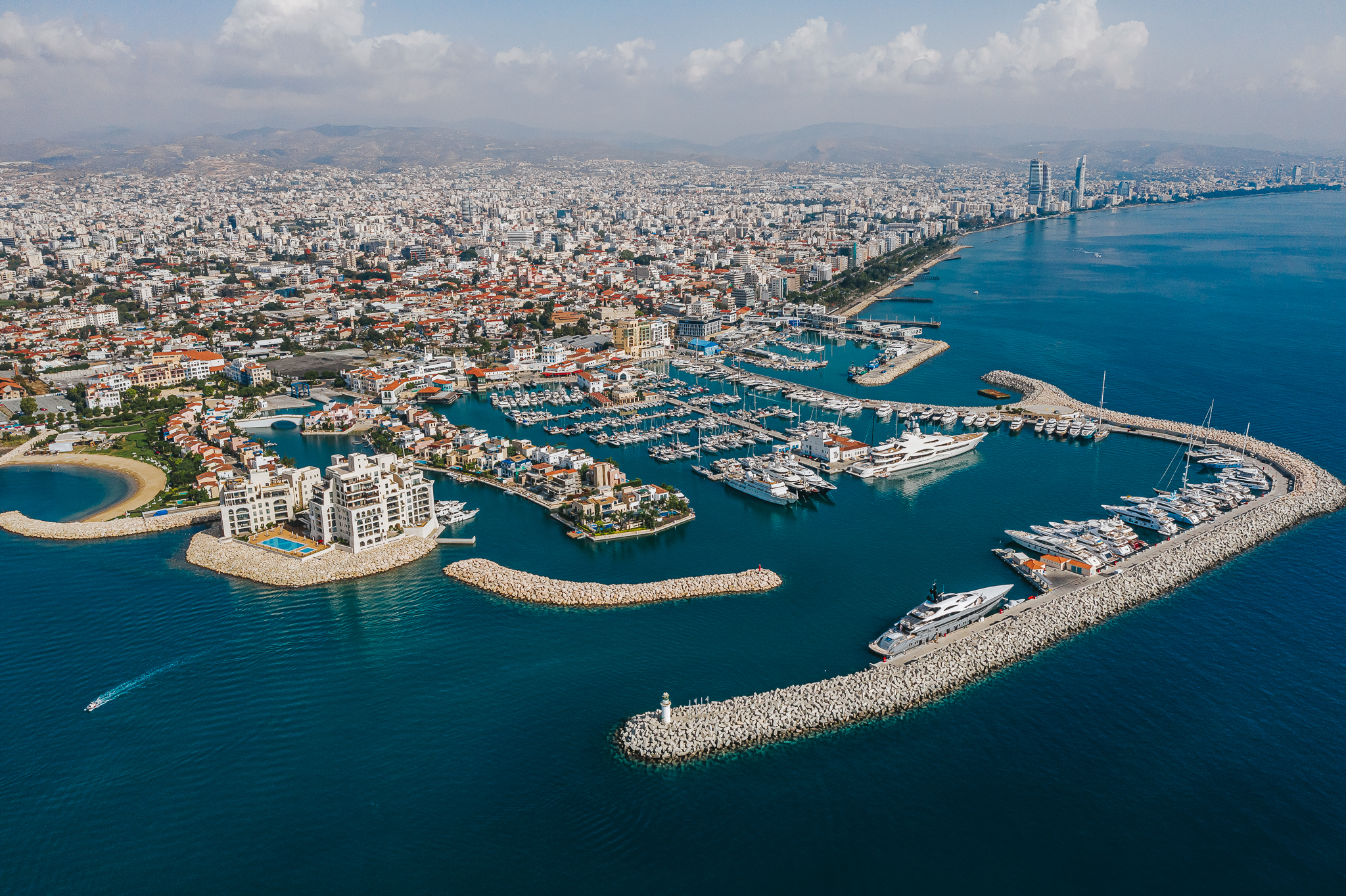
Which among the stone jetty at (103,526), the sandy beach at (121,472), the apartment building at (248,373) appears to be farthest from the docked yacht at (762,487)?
the apartment building at (248,373)

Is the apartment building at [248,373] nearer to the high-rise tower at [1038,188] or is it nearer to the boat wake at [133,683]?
the boat wake at [133,683]

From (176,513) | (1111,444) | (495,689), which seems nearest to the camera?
(495,689)

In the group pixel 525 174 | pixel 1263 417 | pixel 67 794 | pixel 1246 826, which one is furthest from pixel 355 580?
pixel 525 174

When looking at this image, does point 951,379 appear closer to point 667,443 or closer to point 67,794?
point 667,443

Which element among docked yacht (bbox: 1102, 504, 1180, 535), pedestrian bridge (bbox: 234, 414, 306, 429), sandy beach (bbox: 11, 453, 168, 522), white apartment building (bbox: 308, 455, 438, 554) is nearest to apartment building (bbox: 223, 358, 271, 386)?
pedestrian bridge (bbox: 234, 414, 306, 429)

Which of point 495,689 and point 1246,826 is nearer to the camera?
point 1246,826

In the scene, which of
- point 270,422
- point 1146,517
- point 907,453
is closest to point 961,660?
point 1146,517

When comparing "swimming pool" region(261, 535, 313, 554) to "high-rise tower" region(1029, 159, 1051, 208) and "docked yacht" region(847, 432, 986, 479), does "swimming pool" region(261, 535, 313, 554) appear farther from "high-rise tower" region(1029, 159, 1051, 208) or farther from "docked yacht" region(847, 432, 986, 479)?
"high-rise tower" region(1029, 159, 1051, 208)
